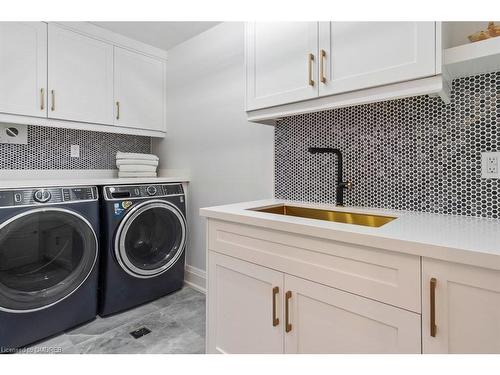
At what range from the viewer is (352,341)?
1.06 metres

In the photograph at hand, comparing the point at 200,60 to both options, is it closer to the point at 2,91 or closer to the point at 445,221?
the point at 2,91

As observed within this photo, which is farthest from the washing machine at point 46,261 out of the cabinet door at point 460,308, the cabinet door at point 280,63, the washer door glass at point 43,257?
the cabinet door at point 460,308

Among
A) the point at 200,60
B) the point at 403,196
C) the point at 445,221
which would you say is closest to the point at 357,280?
the point at 445,221

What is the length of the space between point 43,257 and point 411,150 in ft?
7.74

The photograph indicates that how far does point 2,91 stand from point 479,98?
2.84 meters

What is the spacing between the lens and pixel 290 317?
48.7 inches

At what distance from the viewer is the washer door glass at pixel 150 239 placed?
7.36ft

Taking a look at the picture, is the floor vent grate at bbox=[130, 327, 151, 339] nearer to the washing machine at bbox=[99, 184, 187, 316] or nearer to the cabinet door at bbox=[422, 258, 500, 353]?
the washing machine at bbox=[99, 184, 187, 316]

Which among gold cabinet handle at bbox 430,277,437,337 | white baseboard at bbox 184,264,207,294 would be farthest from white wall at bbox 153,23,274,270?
gold cabinet handle at bbox 430,277,437,337

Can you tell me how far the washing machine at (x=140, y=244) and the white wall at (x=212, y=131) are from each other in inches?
10.5

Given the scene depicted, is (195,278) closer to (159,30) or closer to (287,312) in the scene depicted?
(287,312)

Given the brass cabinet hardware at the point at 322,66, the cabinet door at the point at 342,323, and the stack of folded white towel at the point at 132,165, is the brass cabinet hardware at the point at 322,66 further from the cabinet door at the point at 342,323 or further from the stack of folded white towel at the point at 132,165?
the stack of folded white towel at the point at 132,165

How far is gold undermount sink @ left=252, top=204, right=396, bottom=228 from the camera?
149 cm

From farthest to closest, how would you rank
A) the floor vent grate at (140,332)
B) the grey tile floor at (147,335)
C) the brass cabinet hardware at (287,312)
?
1. the floor vent grate at (140,332)
2. the grey tile floor at (147,335)
3. the brass cabinet hardware at (287,312)
